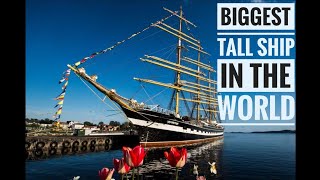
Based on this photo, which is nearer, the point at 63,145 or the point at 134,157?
the point at 134,157

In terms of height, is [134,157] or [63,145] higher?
[134,157]

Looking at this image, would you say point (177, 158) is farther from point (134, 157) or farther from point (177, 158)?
point (134, 157)

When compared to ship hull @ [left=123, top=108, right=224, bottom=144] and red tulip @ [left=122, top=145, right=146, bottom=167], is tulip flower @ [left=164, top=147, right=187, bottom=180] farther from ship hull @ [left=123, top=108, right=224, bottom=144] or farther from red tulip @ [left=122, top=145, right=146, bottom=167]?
ship hull @ [left=123, top=108, right=224, bottom=144]

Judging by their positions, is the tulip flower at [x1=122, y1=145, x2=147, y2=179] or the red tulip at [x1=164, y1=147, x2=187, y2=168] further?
the red tulip at [x1=164, y1=147, x2=187, y2=168]

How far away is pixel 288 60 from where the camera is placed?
9469 mm

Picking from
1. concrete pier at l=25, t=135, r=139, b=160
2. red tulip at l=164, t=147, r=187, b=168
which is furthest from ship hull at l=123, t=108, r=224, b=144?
red tulip at l=164, t=147, r=187, b=168

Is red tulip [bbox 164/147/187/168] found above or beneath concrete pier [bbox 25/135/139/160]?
above

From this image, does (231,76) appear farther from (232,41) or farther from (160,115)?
(160,115)

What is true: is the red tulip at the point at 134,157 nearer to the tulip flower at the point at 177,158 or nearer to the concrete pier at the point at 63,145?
Result: the tulip flower at the point at 177,158

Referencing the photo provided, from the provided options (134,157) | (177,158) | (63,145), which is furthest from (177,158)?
(63,145)

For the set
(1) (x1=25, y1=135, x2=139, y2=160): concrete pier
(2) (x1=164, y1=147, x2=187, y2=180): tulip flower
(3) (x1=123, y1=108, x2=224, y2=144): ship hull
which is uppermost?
(2) (x1=164, y1=147, x2=187, y2=180): tulip flower

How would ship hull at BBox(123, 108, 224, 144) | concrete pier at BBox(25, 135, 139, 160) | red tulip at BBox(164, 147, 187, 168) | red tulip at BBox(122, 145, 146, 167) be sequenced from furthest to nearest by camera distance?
ship hull at BBox(123, 108, 224, 144)
concrete pier at BBox(25, 135, 139, 160)
red tulip at BBox(164, 147, 187, 168)
red tulip at BBox(122, 145, 146, 167)
